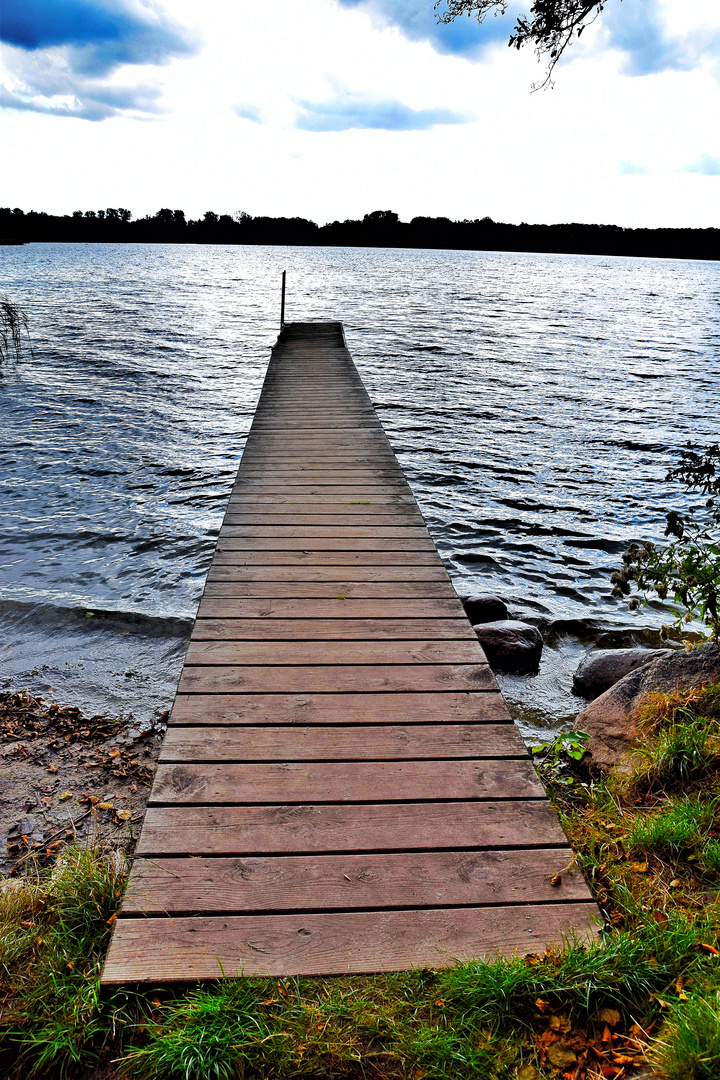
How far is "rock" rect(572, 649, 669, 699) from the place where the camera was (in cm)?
495

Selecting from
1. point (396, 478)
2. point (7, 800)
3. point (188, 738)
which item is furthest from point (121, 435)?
point (188, 738)

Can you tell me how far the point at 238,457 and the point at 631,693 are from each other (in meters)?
8.14

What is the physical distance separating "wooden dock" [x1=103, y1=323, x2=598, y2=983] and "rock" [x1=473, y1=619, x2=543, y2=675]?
1.22m

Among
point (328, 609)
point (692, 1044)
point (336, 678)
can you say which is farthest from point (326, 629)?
point (692, 1044)

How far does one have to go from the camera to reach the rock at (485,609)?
19.6 ft

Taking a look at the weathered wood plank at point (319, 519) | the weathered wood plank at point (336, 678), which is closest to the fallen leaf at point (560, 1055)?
the weathered wood plank at point (336, 678)

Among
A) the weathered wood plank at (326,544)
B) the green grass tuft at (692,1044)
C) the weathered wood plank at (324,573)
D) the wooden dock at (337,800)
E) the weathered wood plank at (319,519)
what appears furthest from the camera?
the weathered wood plank at (319,519)

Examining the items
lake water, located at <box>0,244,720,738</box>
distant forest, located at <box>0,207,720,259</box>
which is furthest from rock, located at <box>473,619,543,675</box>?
distant forest, located at <box>0,207,720,259</box>

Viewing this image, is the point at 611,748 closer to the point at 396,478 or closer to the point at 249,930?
the point at 249,930

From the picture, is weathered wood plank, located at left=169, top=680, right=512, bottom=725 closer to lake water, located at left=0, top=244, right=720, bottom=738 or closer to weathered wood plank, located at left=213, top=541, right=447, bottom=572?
weathered wood plank, located at left=213, top=541, right=447, bottom=572

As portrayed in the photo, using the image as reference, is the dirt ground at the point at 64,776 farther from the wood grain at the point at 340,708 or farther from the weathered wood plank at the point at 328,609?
the weathered wood plank at the point at 328,609

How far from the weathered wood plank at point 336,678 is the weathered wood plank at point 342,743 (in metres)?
0.29

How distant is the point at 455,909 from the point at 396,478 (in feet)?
15.0

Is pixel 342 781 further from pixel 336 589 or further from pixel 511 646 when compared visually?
pixel 511 646
